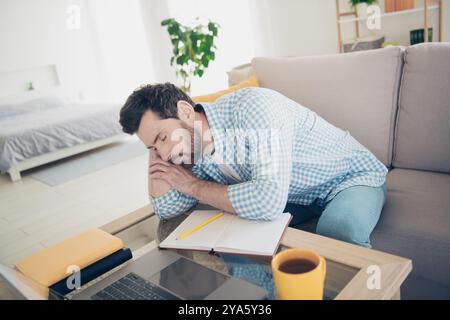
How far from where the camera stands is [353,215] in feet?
3.49

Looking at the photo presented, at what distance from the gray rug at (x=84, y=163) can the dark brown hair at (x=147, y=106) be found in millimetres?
2388

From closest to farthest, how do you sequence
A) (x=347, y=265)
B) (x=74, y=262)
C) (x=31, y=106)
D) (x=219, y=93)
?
(x=347, y=265) → (x=74, y=262) → (x=219, y=93) → (x=31, y=106)

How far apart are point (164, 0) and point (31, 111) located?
6.62 feet

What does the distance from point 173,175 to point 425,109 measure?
94cm

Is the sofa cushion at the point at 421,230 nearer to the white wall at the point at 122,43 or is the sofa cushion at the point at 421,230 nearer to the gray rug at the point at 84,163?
the gray rug at the point at 84,163

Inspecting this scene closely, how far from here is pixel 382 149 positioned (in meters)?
1.54

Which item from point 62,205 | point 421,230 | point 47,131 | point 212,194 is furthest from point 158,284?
point 47,131

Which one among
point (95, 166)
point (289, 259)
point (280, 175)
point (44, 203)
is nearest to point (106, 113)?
point (95, 166)

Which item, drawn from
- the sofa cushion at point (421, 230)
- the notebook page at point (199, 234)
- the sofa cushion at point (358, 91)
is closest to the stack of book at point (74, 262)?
the notebook page at point (199, 234)

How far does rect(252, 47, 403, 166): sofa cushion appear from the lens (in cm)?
151

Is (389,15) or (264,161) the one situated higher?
(389,15)

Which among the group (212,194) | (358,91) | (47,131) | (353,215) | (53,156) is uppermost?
(358,91)

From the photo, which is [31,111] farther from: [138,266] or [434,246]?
[434,246]

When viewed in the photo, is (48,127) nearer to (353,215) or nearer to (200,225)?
(200,225)
